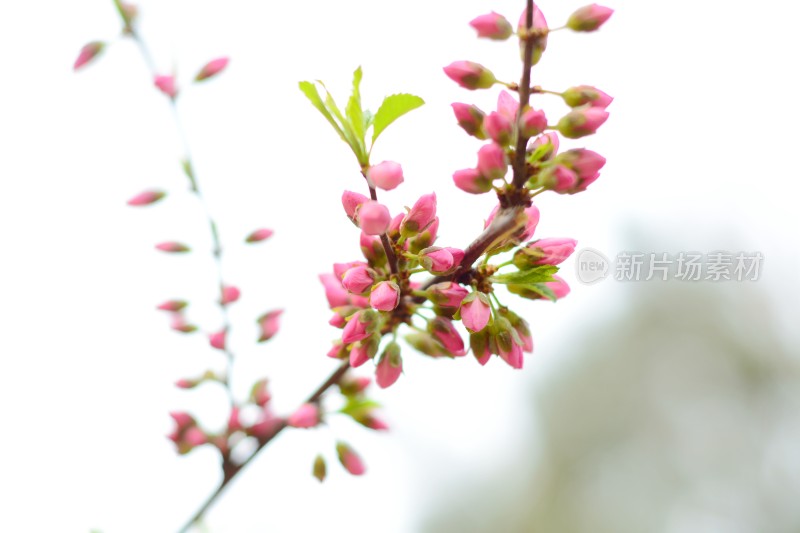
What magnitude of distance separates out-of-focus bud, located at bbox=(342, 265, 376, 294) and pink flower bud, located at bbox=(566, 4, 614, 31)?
265 millimetres

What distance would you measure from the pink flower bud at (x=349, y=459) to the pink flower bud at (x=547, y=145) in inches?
16.9

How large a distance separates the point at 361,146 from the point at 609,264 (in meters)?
0.45

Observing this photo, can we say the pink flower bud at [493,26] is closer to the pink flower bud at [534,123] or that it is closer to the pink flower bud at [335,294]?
the pink flower bud at [534,123]

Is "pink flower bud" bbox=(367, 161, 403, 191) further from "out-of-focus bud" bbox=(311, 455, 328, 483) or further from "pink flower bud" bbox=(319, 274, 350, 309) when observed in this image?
"out-of-focus bud" bbox=(311, 455, 328, 483)

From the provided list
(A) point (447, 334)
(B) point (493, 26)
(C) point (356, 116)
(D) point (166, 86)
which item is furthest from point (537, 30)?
(D) point (166, 86)

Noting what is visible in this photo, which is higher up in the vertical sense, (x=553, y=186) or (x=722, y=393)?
(x=553, y=186)

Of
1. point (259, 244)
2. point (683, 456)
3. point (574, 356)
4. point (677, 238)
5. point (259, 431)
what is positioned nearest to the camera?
point (259, 431)

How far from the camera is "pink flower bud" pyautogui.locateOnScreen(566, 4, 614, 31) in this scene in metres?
0.55

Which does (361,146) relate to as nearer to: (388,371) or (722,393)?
(388,371)

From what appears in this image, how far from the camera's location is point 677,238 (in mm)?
7461

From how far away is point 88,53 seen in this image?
829 mm

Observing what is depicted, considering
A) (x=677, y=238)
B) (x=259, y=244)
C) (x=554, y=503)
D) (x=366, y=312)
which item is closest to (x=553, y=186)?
(x=366, y=312)

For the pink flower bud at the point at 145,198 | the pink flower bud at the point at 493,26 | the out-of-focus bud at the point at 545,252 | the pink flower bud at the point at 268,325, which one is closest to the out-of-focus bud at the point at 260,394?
the pink flower bud at the point at 268,325

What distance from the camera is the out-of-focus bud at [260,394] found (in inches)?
32.2
